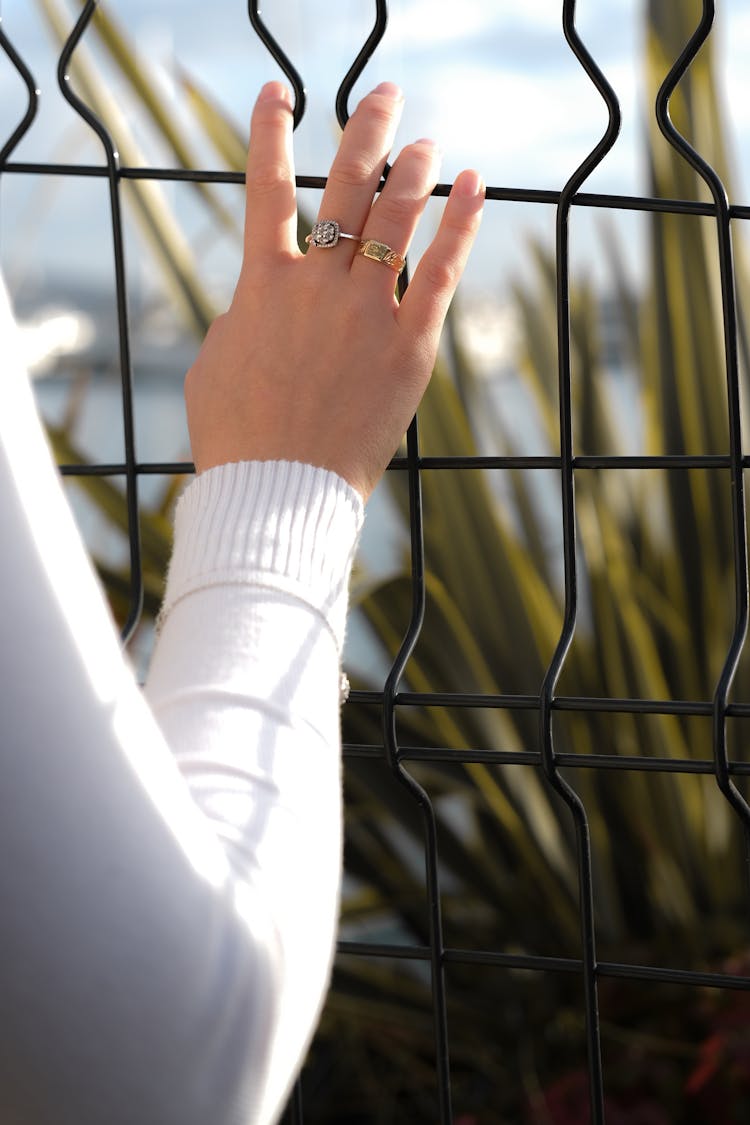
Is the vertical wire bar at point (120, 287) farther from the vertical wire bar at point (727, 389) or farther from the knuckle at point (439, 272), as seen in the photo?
the vertical wire bar at point (727, 389)

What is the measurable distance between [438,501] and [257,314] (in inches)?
49.1

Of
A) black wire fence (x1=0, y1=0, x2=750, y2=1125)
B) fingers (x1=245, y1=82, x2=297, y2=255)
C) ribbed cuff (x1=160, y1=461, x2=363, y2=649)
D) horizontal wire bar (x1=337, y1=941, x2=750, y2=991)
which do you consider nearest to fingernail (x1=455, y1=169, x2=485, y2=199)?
fingers (x1=245, y1=82, x2=297, y2=255)

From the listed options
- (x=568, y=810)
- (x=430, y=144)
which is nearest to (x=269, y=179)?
(x=430, y=144)

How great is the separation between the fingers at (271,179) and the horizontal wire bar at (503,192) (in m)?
0.07

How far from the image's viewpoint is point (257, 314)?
73cm

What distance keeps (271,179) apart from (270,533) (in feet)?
0.98

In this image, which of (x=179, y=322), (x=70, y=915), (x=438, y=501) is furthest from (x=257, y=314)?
(x=179, y=322)

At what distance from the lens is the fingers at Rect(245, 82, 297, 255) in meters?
0.76

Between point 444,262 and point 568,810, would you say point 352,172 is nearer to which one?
point 444,262

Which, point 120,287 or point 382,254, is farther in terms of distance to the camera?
point 120,287

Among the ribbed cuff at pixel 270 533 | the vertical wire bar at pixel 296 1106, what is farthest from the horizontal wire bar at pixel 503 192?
the vertical wire bar at pixel 296 1106

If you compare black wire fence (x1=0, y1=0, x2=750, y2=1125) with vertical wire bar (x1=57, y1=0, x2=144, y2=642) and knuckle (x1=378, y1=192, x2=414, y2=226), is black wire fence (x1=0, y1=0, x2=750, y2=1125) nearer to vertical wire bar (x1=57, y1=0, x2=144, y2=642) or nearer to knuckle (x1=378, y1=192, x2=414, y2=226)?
vertical wire bar (x1=57, y1=0, x2=144, y2=642)

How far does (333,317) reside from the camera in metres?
0.71

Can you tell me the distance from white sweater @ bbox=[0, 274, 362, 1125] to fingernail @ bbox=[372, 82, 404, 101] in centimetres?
41
